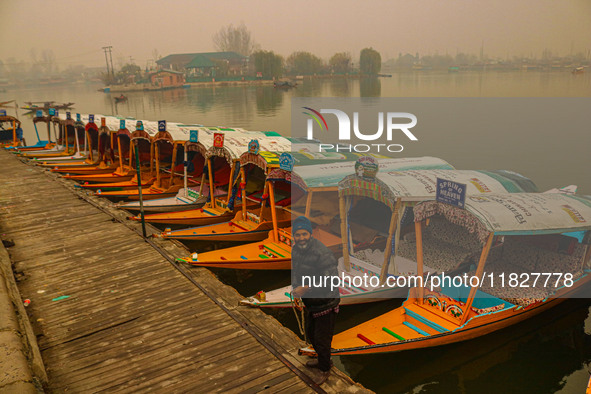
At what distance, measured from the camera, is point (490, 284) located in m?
8.41

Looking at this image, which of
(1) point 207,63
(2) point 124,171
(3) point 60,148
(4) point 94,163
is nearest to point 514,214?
(2) point 124,171

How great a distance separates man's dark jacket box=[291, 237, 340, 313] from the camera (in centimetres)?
478

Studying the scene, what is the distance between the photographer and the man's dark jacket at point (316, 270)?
15.7 feet

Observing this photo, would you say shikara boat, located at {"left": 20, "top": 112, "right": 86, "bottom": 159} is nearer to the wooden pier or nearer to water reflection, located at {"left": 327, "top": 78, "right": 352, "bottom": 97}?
the wooden pier

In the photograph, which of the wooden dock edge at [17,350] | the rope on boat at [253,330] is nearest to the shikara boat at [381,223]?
the rope on boat at [253,330]

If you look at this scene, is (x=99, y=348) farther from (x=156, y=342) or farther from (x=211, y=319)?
(x=211, y=319)

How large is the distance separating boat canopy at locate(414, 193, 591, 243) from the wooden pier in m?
3.24

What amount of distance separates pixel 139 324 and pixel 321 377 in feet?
10.1

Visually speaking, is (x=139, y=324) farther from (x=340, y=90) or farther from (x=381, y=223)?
(x=340, y=90)

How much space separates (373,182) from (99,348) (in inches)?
217

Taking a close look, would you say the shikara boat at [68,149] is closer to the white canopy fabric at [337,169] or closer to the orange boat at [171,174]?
the orange boat at [171,174]

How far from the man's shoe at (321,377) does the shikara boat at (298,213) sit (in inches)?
173

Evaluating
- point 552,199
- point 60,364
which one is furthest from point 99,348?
point 552,199

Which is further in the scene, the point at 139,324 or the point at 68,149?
the point at 68,149
